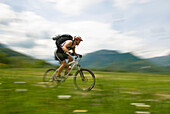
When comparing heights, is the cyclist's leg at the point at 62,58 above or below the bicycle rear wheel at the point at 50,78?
above

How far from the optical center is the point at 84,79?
7180 mm

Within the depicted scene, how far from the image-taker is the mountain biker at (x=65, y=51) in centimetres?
712

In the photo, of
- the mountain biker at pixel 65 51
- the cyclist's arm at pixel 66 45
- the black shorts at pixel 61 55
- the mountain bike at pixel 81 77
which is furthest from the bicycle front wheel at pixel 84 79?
the cyclist's arm at pixel 66 45

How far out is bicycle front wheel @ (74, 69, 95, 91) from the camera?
703cm

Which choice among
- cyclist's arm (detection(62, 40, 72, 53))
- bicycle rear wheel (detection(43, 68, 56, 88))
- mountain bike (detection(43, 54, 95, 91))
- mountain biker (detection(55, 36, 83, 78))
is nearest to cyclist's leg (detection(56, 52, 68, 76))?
mountain biker (detection(55, 36, 83, 78))

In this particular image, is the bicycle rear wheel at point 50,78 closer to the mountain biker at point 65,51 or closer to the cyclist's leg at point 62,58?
the mountain biker at point 65,51

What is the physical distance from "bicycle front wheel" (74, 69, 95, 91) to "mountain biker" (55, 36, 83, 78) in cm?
63

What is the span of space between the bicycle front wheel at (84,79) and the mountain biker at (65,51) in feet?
2.06

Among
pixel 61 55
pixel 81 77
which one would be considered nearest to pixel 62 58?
pixel 61 55

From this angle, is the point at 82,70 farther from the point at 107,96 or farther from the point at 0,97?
the point at 0,97

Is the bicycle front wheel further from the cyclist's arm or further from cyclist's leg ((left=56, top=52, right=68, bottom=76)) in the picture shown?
the cyclist's arm

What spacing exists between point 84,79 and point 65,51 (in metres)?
1.23

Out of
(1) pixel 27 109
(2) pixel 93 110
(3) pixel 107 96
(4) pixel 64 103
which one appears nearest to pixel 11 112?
(1) pixel 27 109

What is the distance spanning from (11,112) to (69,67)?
357cm
